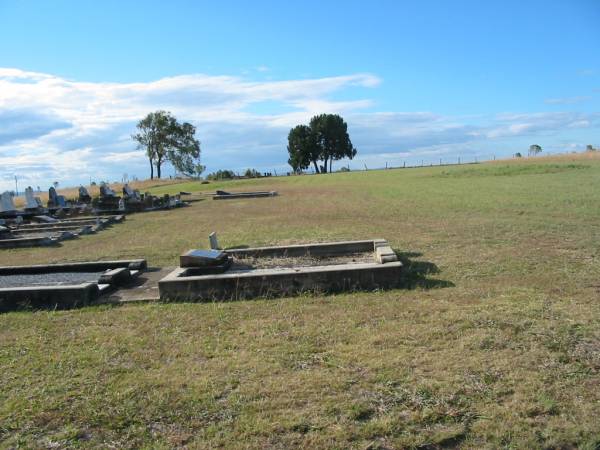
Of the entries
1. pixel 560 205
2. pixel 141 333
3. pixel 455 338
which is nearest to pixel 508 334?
pixel 455 338

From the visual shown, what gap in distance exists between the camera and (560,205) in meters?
15.1

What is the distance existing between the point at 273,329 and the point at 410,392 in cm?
192

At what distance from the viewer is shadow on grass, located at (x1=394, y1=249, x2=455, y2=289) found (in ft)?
21.7

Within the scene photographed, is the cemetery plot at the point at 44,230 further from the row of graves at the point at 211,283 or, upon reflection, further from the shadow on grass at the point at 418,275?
the shadow on grass at the point at 418,275

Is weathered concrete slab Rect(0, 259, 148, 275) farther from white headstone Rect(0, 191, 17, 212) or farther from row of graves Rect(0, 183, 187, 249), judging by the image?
white headstone Rect(0, 191, 17, 212)

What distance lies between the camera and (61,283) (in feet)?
25.8

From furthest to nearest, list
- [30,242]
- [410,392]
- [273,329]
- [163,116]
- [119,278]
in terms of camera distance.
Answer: [163,116], [30,242], [119,278], [273,329], [410,392]

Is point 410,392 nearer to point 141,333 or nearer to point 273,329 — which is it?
point 273,329

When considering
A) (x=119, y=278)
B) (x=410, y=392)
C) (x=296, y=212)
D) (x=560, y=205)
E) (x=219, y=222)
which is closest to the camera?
(x=410, y=392)

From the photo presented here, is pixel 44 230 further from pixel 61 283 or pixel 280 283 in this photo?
pixel 280 283

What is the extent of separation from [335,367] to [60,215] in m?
21.5

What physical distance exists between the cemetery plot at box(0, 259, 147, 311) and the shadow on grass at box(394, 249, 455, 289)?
13.8 feet

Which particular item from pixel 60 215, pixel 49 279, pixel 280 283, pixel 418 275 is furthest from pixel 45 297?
pixel 60 215

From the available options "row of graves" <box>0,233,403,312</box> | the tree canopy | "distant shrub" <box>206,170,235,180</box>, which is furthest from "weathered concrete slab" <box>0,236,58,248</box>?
the tree canopy
